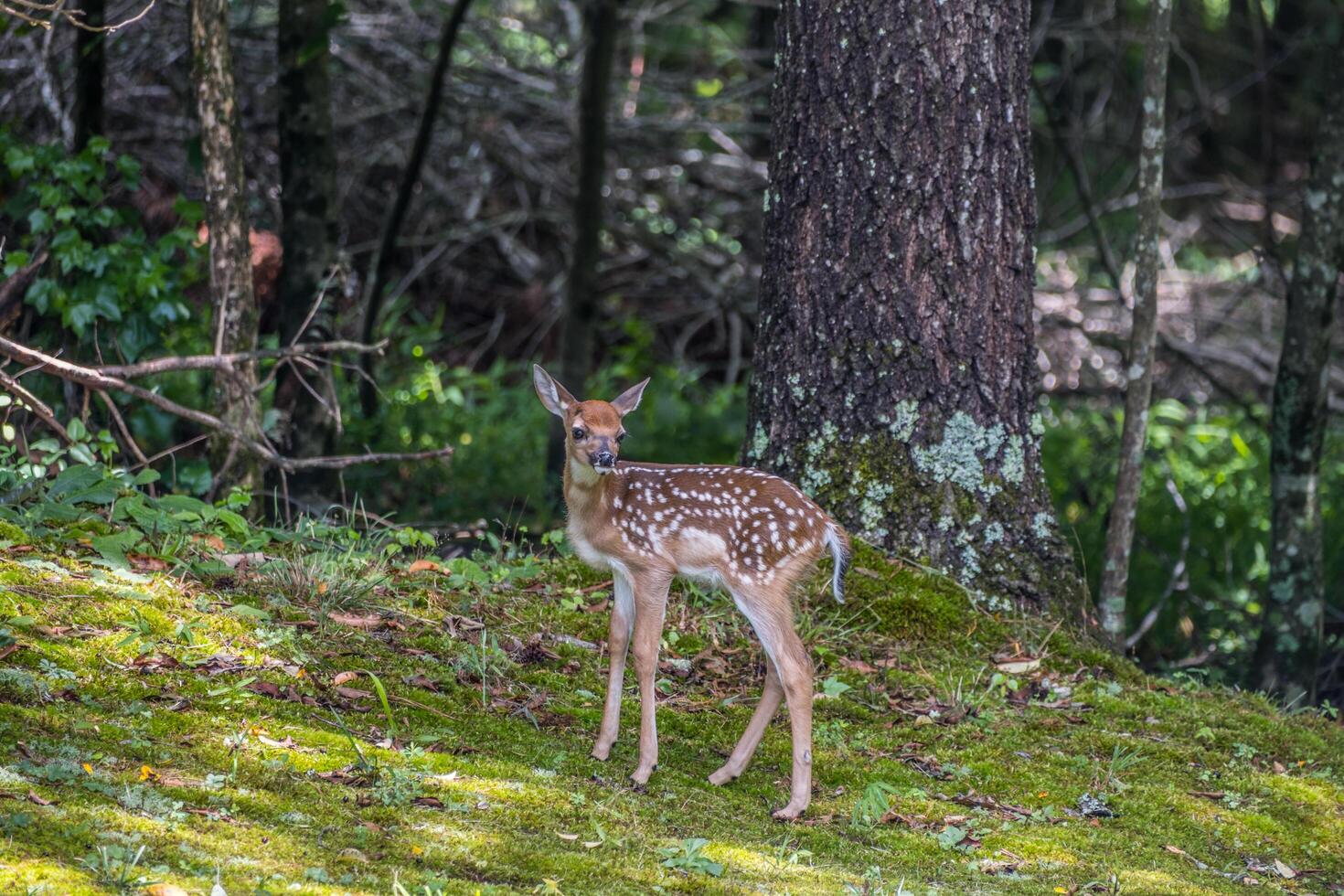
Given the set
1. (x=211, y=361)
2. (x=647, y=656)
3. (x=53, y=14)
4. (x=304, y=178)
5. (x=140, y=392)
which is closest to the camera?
(x=647, y=656)

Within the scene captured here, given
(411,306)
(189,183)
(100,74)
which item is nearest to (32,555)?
(100,74)

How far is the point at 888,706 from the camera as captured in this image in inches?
212

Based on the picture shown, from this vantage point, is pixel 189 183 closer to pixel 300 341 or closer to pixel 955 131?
pixel 300 341

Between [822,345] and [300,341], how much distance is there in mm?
3381

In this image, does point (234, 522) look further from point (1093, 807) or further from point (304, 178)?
point (1093, 807)

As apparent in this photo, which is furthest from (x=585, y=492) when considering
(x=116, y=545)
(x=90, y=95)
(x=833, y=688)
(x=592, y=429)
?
(x=90, y=95)

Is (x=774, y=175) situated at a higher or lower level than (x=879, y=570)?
higher

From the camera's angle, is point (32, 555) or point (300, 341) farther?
point (300, 341)

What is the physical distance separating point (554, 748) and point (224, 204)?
3.64m

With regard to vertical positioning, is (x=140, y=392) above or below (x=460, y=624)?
above

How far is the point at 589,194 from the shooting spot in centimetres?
984

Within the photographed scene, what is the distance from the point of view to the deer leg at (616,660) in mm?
4598

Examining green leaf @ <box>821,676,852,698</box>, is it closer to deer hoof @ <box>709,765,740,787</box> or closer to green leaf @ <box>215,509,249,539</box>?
deer hoof @ <box>709,765,740,787</box>

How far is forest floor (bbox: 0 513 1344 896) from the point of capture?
3479 millimetres
